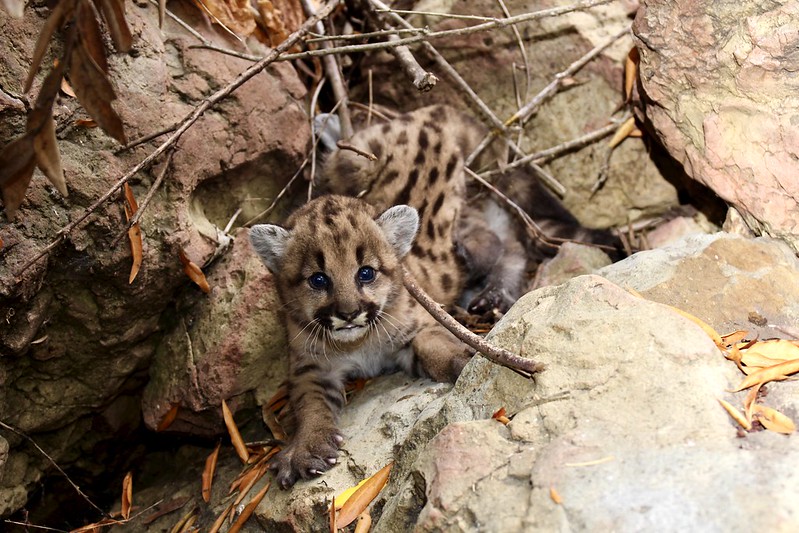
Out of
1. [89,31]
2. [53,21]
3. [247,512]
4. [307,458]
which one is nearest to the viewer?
[53,21]

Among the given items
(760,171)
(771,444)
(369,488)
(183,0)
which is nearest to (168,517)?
(369,488)

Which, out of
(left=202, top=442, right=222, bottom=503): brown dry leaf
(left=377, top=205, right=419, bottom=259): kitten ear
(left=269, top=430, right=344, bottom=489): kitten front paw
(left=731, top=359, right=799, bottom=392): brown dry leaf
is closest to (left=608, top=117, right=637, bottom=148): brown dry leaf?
(left=377, top=205, right=419, bottom=259): kitten ear

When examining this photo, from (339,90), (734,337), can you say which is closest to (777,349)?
(734,337)

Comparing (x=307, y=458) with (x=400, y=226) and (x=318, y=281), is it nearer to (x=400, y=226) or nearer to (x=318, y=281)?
(x=318, y=281)

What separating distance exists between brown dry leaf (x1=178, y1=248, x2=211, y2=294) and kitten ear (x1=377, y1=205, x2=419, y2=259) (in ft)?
3.78

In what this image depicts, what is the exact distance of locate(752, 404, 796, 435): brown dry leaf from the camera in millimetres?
2805

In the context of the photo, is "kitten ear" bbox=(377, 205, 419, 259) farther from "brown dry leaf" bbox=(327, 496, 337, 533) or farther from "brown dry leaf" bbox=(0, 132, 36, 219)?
"brown dry leaf" bbox=(0, 132, 36, 219)

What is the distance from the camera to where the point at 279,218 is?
5512 mm

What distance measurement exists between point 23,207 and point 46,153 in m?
1.51

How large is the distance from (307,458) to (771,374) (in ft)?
7.58

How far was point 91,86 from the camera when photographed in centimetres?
281

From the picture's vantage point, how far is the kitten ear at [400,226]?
15.9ft

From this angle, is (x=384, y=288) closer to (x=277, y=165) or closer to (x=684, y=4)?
(x=277, y=165)

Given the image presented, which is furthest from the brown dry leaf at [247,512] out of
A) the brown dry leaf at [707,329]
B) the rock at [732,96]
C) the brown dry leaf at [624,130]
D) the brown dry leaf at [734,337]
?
the brown dry leaf at [624,130]
